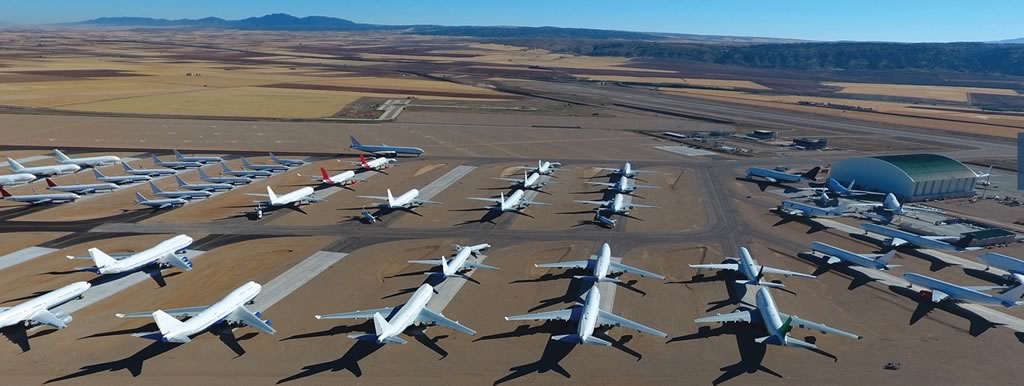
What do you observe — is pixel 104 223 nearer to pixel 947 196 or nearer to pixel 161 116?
pixel 161 116

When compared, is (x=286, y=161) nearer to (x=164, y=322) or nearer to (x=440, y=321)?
(x=164, y=322)

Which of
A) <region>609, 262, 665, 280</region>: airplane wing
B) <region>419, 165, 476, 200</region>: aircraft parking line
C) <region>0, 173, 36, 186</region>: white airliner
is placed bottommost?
<region>419, 165, 476, 200</region>: aircraft parking line

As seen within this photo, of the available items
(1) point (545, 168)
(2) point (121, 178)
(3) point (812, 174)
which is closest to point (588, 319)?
(1) point (545, 168)

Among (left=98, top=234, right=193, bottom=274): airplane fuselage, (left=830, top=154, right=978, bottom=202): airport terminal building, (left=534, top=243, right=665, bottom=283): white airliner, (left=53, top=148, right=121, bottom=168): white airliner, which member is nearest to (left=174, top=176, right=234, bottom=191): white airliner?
(left=53, top=148, right=121, bottom=168): white airliner

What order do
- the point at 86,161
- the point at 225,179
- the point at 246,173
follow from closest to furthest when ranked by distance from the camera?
the point at 225,179 → the point at 246,173 → the point at 86,161

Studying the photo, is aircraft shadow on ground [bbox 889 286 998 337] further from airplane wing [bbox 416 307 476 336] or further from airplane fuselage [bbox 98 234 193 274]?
airplane fuselage [bbox 98 234 193 274]

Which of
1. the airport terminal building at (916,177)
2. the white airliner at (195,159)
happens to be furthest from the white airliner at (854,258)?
the white airliner at (195,159)

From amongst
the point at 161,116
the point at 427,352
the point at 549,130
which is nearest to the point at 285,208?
the point at 427,352
